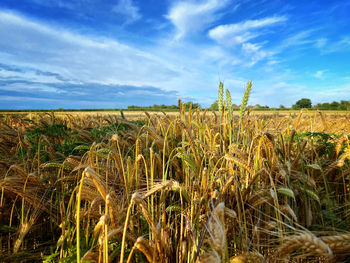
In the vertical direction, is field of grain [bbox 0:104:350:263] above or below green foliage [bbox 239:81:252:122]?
below

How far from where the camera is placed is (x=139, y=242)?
0.92 m

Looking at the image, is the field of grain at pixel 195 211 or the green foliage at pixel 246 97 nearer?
the field of grain at pixel 195 211

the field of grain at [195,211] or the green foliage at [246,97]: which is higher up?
the green foliage at [246,97]

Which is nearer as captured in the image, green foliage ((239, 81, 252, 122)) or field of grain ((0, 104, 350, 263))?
field of grain ((0, 104, 350, 263))

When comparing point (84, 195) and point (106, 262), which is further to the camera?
point (84, 195)

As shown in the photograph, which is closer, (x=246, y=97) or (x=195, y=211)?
(x=195, y=211)

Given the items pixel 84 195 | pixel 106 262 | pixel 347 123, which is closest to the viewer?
pixel 106 262

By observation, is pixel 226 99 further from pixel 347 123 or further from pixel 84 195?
→ pixel 347 123

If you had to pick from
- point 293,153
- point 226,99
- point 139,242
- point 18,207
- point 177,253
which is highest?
point 226,99

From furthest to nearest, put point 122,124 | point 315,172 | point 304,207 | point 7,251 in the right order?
1. point 122,124
2. point 315,172
3. point 7,251
4. point 304,207

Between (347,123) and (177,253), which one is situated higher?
(347,123)

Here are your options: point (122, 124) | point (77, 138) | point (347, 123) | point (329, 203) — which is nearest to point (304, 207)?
point (329, 203)

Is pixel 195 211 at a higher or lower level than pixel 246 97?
lower

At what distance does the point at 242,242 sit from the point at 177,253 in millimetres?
373
